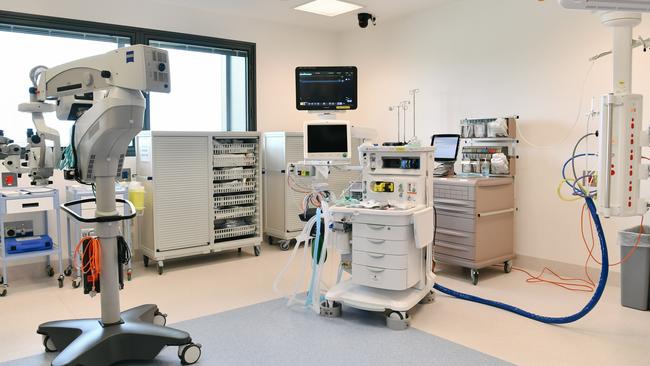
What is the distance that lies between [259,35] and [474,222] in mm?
3612

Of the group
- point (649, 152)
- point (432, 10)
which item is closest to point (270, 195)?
point (432, 10)

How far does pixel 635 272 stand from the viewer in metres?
3.78

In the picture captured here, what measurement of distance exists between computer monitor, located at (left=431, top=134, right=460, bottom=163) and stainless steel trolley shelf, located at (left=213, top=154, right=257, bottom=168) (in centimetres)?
201

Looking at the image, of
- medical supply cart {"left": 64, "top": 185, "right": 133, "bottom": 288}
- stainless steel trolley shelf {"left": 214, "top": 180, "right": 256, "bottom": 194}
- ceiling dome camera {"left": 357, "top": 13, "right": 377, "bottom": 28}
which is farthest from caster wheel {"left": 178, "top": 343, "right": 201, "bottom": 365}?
ceiling dome camera {"left": 357, "top": 13, "right": 377, "bottom": 28}

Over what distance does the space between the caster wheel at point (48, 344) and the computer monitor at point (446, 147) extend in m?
3.63

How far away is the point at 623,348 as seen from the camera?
309cm

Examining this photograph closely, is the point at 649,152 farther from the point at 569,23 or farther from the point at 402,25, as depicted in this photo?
the point at 402,25

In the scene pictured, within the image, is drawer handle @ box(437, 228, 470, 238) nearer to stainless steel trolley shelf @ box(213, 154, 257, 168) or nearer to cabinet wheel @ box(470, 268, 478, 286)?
cabinet wheel @ box(470, 268, 478, 286)

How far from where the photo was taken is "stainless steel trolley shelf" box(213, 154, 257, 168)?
532 cm

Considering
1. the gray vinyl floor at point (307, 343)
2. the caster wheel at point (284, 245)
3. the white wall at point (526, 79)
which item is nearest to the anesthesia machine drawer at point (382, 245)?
the gray vinyl floor at point (307, 343)

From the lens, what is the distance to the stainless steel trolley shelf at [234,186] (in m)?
5.38

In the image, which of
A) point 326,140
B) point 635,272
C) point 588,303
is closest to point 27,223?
point 326,140

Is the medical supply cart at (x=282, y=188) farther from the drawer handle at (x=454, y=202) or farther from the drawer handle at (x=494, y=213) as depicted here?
the drawer handle at (x=494, y=213)

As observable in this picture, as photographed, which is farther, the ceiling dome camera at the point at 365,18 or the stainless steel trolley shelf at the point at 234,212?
the ceiling dome camera at the point at 365,18
